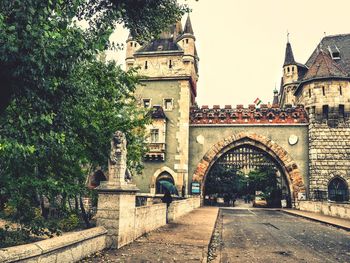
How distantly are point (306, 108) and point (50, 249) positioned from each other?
85.8 feet

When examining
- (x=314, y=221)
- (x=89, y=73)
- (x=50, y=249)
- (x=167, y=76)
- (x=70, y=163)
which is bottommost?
(x=314, y=221)

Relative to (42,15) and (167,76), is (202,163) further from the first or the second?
(42,15)

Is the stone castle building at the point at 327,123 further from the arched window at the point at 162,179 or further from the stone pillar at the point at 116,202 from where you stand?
the stone pillar at the point at 116,202

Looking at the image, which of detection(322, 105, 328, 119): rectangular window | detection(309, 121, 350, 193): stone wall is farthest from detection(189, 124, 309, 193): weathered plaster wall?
detection(322, 105, 328, 119): rectangular window

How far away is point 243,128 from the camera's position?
2828 centimetres

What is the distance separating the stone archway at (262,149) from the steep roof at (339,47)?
990 centimetres

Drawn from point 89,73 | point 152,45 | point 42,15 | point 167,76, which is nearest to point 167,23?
point 89,73

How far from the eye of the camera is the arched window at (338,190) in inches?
995

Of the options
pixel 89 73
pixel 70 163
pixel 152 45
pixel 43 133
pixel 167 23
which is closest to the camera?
pixel 43 133

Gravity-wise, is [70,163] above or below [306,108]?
below

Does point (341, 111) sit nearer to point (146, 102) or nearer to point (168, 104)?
point (168, 104)

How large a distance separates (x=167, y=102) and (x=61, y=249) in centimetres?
2364

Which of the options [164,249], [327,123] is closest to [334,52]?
[327,123]

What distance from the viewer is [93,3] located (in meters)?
10.3
